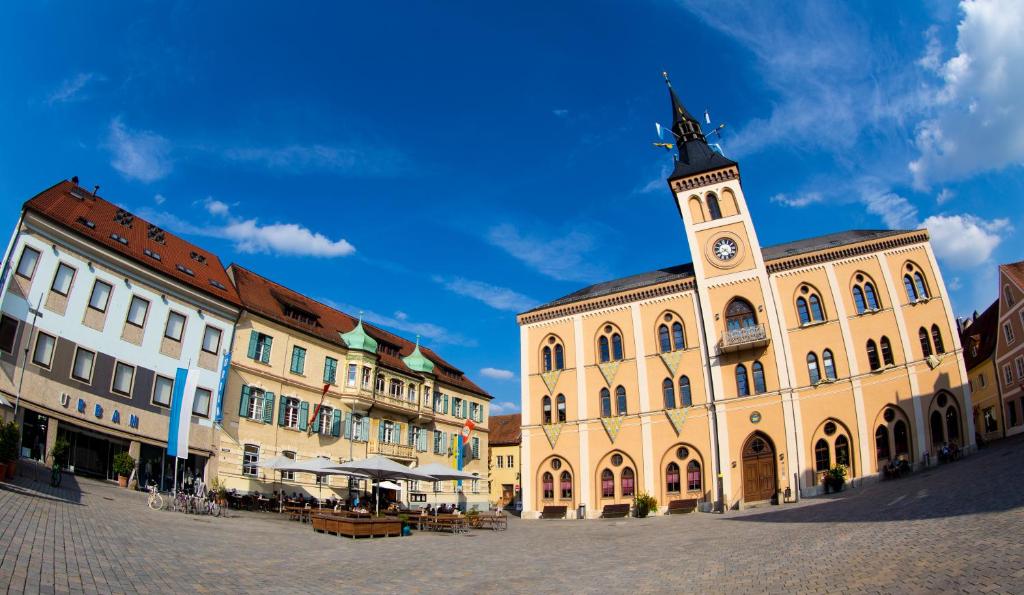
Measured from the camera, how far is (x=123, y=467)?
83.4ft

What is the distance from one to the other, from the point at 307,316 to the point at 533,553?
2643 centimetres

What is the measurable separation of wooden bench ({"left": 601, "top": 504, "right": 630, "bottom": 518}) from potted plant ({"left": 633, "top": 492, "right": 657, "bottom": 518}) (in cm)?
90

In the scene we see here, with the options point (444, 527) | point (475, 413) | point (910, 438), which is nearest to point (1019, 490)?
point (910, 438)

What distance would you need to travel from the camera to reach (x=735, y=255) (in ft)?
121

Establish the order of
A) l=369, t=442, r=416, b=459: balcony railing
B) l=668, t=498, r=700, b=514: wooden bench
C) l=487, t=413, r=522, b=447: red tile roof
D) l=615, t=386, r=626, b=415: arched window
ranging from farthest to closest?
l=487, t=413, r=522, b=447: red tile roof → l=369, t=442, r=416, b=459: balcony railing → l=615, t=386, r=626, b=415: arched window → l=668, t=498, r=700, b=514: wooden bench

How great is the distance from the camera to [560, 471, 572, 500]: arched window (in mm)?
38406

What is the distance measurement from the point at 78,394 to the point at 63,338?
2550 millimetres

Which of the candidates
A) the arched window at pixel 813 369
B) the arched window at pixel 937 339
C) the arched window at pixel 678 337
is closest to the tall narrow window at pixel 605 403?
the arched window at pixel 678 337

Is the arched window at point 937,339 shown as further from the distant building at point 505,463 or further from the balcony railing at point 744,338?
the distant building at point 505,463

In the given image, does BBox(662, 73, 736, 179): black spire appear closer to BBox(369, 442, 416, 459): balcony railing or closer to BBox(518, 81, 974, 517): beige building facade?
BBox(518, 81, 974, 517): beige building facade

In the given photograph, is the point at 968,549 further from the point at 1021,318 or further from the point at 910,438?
the point at 1021,318

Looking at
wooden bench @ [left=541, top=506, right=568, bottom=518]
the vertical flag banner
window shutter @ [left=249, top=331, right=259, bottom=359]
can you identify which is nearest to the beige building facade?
wooden bench @ [left=541, top=506, right=568, bottom=518]

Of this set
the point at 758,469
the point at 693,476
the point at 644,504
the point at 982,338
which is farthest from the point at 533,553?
the point at 982,338

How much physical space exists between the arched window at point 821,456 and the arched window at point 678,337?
30.8 ft
